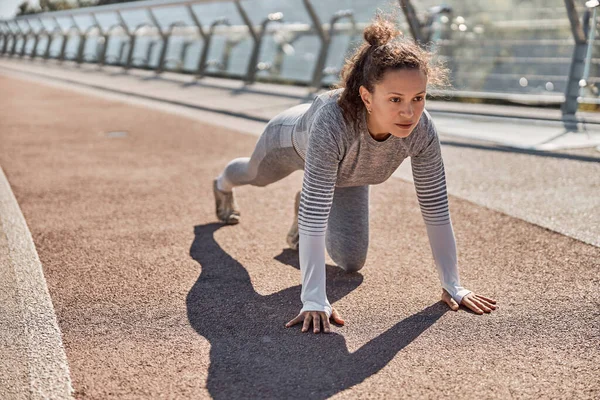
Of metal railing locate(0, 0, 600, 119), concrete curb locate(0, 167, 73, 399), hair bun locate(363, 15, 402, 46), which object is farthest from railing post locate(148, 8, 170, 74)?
hair bun locate(363, 15, 402, 46)

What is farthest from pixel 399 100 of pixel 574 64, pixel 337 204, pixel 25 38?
pixel 25 38

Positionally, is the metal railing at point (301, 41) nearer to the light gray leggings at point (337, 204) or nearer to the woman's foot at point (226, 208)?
the light gray leggings at point (337, 204)

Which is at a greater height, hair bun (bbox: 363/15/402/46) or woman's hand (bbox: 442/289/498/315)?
hair bun (bbox: 363/15/402/46)

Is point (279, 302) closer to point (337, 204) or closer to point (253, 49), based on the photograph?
point (337, 204)

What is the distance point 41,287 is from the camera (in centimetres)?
362

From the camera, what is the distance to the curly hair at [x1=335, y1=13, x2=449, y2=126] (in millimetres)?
3000

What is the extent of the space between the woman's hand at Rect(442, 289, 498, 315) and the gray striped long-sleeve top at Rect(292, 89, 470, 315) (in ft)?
0.11

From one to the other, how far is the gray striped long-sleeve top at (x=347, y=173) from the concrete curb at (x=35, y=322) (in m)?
1.02

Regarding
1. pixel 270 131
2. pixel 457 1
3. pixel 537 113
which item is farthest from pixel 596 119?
pixel 270 131

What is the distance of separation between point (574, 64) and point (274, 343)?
7.57 m

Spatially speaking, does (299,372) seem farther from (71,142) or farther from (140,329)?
(71,142)

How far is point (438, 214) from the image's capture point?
3412mm

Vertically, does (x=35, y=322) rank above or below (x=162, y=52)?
above

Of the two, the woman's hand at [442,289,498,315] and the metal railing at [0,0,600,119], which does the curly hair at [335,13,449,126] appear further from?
the metal railing at [0,0,600,119]
